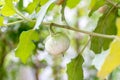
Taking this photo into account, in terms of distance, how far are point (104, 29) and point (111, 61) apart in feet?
0.88

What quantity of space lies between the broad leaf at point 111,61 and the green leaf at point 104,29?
24cm

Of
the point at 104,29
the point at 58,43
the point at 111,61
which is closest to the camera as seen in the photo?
the point at 111,61

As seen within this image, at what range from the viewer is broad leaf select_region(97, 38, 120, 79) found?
0.35 m

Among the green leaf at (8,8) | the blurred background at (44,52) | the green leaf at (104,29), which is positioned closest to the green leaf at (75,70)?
the green leaf at (104,29)

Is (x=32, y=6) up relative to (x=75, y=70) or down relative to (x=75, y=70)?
up

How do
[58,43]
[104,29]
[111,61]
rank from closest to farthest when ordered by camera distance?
1. [111,61]
2. [58,43]
3. [104,29]

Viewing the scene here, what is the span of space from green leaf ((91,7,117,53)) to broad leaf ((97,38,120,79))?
238 millimetres

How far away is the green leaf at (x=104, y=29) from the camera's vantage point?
24.0 inches

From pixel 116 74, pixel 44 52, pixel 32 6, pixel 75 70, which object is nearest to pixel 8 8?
pixel 32 6

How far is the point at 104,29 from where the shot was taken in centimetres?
62

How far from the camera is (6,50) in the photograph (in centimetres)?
165

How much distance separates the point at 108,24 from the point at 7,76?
110 cm

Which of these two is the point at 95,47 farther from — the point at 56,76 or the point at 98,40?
the point at 56,76

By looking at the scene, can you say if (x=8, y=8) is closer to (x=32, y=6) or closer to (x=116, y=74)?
(x=32, y=6)
